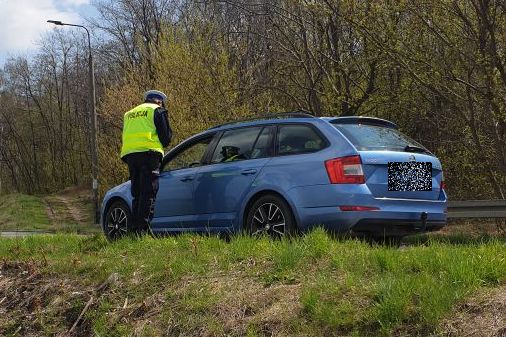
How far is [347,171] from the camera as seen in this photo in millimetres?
6301

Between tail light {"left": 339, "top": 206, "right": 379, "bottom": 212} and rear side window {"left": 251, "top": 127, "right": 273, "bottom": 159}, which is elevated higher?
rear side window {"left": 251, "top": 127, "right": 273, "bottom": 159}

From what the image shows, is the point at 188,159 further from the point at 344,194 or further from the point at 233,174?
the point at 344,194

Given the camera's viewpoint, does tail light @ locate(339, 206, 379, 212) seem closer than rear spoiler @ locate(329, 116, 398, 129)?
Yes

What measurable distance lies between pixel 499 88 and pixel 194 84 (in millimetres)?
10979

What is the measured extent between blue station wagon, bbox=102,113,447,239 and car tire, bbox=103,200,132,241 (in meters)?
0.16

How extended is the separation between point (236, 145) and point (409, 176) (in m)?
2.19

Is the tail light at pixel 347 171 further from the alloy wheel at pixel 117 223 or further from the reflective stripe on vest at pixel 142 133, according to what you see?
the alloy wheel at pixel 117 223

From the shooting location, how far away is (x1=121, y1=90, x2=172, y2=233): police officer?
7355 mm

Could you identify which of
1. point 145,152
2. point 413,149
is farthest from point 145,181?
point 413,149

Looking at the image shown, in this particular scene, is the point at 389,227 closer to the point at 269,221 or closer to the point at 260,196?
the point at 269,221

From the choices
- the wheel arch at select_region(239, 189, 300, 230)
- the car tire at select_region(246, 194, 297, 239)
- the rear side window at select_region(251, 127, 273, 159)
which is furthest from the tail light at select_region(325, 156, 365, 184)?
the rear side window at select_region(251, 127, 273, 159)

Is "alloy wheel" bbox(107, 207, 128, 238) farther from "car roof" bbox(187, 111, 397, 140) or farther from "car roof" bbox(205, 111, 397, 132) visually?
"car roof" bbox(205, 111, 397, 132)

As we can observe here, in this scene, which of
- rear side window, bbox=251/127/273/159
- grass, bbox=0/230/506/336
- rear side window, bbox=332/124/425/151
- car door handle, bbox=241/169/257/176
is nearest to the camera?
grass, bbox=0/230/506/336

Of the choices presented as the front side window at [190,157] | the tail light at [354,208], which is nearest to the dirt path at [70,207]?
the front side window at [190,157]
